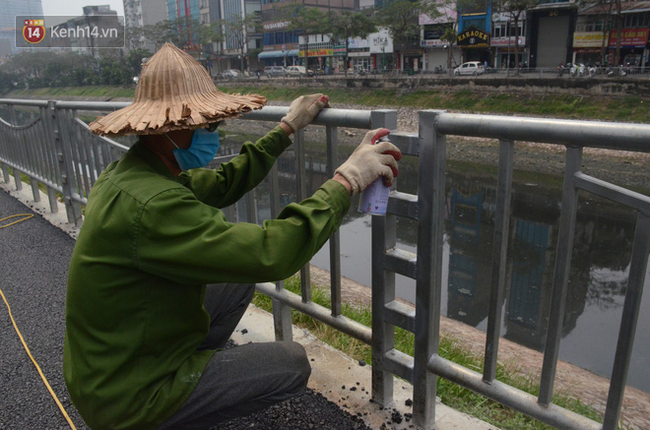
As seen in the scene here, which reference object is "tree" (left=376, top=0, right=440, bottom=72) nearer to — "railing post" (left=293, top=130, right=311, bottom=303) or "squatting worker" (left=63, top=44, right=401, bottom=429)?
"railing post" (left=293, top=130, right=311, bottom=303)

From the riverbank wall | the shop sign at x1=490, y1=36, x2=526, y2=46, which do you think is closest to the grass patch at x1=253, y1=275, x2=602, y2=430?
the riverbank wall

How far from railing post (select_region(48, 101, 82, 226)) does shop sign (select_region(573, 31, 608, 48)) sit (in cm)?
3481

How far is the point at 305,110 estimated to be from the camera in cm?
222

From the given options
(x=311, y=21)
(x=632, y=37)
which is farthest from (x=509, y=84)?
(x=311, y=21)

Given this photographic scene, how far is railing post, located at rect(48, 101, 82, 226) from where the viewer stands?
471cm

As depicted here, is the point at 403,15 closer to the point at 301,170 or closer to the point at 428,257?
the point at 301,170

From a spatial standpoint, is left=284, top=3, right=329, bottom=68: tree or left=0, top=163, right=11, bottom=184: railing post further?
left=284, top=3, right=329, bottom=68: tree

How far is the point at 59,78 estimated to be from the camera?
59250mm

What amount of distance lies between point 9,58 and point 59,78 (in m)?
18.8

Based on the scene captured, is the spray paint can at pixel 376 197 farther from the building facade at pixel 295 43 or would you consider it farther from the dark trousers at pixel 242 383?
the building facade at pixel 295 43

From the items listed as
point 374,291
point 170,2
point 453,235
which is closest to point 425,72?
point 453,235

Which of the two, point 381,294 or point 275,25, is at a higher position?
point 275,25

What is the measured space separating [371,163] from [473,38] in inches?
1516

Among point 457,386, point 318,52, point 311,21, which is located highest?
point 311,21
